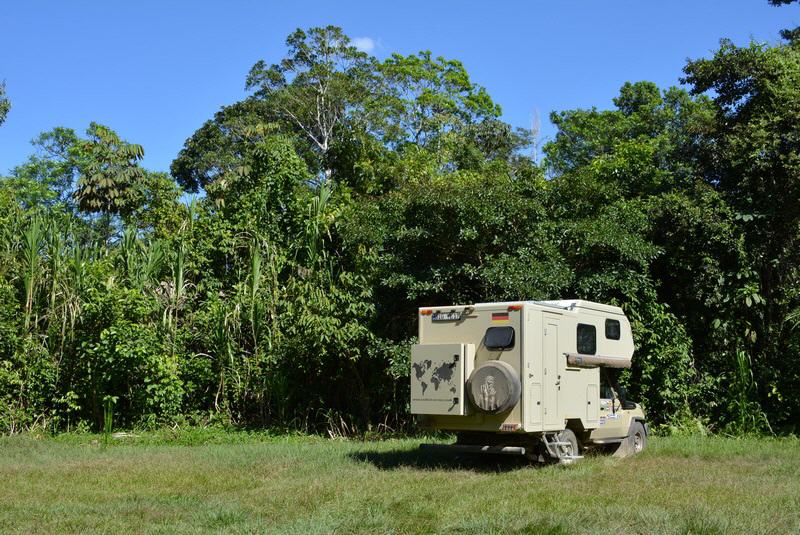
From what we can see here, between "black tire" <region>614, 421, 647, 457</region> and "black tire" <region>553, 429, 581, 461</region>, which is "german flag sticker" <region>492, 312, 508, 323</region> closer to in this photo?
"black tire" <region>553, 429, 581, 461</region>

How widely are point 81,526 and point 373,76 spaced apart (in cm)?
3125

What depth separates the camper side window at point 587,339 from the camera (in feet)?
37.5

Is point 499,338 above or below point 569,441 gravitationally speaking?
above

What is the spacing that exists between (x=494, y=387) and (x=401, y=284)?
5230 mm

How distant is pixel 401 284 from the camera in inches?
602

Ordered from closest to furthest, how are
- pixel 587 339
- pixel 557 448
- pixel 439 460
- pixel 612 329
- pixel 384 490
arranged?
pixel 384 490 → pixel 557 448 → pixel 587 339 → pixel 439 460 → pixel 612 329

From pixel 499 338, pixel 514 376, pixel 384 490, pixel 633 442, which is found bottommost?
pixel 384 490

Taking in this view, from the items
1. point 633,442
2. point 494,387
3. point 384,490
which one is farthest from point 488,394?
point 633,442

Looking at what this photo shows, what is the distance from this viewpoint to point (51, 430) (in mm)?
15969

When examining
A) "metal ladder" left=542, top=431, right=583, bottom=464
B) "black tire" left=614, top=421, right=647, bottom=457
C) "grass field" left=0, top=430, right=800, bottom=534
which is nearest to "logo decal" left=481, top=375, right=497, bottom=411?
"grass field" left=0, top=430, right=800, bottom=534

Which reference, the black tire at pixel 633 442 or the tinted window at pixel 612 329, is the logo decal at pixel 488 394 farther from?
the black tire at pixel 633 442

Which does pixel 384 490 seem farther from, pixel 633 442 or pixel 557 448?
pixel 633 442

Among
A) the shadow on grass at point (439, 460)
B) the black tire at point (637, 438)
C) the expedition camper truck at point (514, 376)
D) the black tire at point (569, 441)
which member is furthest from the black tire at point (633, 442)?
the shadow on grass at point (439, 460)

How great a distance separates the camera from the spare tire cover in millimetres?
10234
